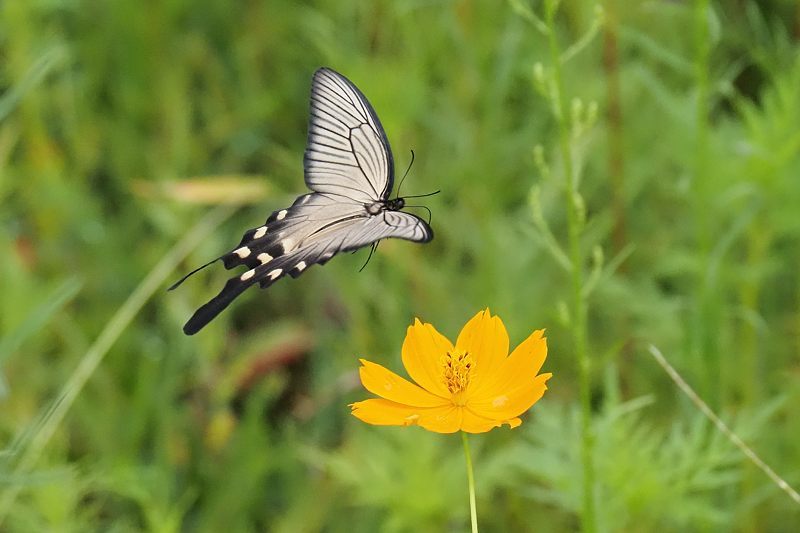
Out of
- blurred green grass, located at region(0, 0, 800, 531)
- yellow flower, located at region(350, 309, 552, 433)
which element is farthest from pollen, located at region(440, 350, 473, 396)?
blurred green grass, located at region(0, 0, 800, 531)

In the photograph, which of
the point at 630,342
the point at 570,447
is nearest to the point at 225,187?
the point at 630,342

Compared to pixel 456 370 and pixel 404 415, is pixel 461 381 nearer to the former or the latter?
pixel 456 370

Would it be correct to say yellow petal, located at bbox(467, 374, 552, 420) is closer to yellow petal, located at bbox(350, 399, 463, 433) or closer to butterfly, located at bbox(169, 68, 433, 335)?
yellow petal, located at bbox(350, 399, 463, 433)

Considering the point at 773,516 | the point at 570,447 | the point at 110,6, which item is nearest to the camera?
the point at 570,447

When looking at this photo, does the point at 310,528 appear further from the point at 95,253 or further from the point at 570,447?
the point at 95,253

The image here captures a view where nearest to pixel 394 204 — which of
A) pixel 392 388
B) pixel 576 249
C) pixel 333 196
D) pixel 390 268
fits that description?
pixel 333 196

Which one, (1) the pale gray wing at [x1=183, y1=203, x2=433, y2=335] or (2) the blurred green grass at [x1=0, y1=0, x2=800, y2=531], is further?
(2) the blurred green grass at [x1=0, y1=0, x2=800, y2=531]
